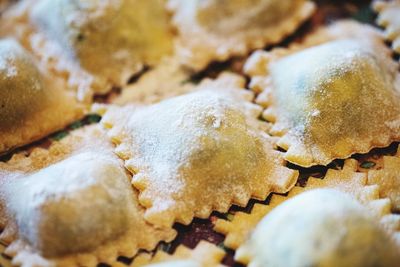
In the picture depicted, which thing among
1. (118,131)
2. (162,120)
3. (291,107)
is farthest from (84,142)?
(291,107)

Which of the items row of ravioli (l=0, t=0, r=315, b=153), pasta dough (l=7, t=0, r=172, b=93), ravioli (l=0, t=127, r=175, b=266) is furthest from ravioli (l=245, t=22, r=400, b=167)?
pasta dough (l=7, t=0, r=172, b=93)

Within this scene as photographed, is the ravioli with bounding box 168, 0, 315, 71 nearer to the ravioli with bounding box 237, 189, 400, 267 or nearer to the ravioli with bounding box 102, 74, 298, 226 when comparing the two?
the ravioli with bounding box 102, 74, 298, 226

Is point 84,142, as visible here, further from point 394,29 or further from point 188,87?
point 394,29

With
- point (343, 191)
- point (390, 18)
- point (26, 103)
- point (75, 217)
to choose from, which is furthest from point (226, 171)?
point (390, 18)

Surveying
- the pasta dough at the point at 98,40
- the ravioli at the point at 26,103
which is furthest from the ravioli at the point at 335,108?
the ravioli at the point at 26,103

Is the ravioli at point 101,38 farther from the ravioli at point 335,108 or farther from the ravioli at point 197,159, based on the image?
the ravioli at point 335,108

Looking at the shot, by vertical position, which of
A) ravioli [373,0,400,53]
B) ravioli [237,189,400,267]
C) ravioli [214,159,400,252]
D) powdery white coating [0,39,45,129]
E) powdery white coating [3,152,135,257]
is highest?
powdery white coating [0,39,45,129]

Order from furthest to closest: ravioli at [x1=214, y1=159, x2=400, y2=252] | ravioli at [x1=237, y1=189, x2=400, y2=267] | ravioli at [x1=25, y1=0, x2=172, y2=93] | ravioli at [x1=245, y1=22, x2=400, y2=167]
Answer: ravioli at [x1=25, y1=0, x2=172, y2=93] < ravioli at [x1=245, y1=22, x2=400, y2=167] < ravioli at [x1=214, y1=159, x2=400, y2=252] < ravioli at [x1=237, y1=189, x2=400, y2=267]
